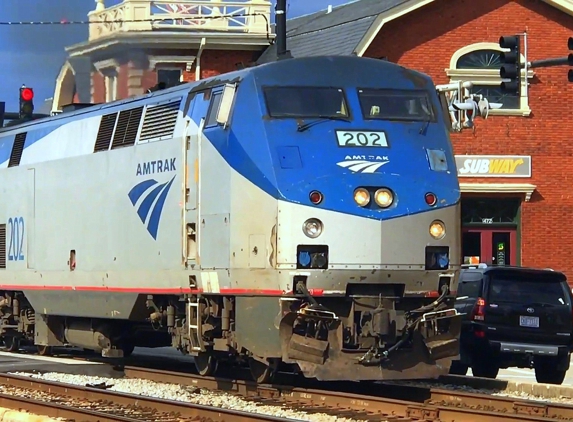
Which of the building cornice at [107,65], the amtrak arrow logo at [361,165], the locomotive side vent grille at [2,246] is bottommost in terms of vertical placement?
the locomotive side vent grille at [2,246]

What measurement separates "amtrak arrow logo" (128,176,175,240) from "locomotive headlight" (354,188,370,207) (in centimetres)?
284

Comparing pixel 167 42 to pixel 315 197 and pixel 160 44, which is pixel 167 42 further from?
pixel 315 197

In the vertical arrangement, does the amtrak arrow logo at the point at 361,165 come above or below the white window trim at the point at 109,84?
below

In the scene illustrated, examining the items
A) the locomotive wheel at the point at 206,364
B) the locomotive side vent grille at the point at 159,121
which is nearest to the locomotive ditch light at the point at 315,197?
the locomotive side vent grille at the point at 159,121

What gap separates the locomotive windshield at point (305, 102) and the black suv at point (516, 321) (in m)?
5.08

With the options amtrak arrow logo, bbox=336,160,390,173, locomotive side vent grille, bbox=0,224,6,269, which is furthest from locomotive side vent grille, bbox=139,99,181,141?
locomotive side vent grille, bbox=0,224,6,269

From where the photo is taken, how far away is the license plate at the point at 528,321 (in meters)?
17.8

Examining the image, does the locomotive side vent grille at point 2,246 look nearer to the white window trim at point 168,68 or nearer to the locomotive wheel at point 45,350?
the locomotive wheel at point 45,350

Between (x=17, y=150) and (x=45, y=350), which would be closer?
(x=17, y=150)

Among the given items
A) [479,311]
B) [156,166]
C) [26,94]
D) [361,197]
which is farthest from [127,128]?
[26,94]

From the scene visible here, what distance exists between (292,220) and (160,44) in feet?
64.7

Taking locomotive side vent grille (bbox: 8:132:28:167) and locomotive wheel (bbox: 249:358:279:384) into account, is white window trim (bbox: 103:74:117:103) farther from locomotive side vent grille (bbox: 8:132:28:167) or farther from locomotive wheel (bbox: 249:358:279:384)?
locomotive wheel (bbox: 249:358:279:384)

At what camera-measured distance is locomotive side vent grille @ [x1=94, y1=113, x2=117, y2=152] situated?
1662 centimetres

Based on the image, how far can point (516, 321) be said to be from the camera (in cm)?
1778
